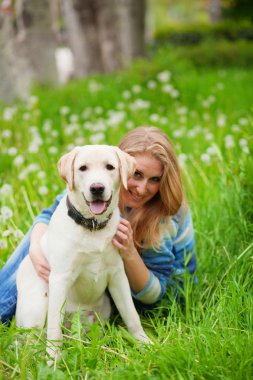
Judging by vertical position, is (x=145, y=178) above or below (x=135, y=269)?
above

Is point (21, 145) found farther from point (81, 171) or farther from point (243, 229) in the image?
point (81, 171)

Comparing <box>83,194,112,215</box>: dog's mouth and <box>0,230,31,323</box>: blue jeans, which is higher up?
<box>83,194,112,215</box>: dog's mouth

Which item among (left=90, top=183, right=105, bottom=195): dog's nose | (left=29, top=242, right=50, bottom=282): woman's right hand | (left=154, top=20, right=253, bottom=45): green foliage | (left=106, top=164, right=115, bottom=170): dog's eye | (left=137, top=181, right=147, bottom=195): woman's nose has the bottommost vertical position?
(left=154, top=20, right=253, bottom=45): green foliage

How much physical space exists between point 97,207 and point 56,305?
Answer: 22.0 inches

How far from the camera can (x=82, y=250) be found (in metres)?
2.80

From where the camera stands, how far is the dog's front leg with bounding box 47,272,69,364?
111 inches

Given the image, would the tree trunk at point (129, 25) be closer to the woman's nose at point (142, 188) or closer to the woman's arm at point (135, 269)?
the woman's nose at point (142, 188)

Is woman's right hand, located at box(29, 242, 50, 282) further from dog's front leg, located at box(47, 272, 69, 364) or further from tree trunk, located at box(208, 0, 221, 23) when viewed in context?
tree trunk, located at box(208, 0, 221, 23)

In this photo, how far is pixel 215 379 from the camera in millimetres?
2381

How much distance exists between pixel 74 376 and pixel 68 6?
34.4 feet

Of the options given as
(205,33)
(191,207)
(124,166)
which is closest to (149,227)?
(124,166)

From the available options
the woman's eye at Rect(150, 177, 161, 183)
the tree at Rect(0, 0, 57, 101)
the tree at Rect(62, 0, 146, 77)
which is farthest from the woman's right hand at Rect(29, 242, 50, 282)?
the tree at Rect(62, 0, 146, 77)

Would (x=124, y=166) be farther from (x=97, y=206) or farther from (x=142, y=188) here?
(x=142, y=188)

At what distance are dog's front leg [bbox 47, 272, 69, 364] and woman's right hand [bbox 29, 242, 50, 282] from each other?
0.47 feet
